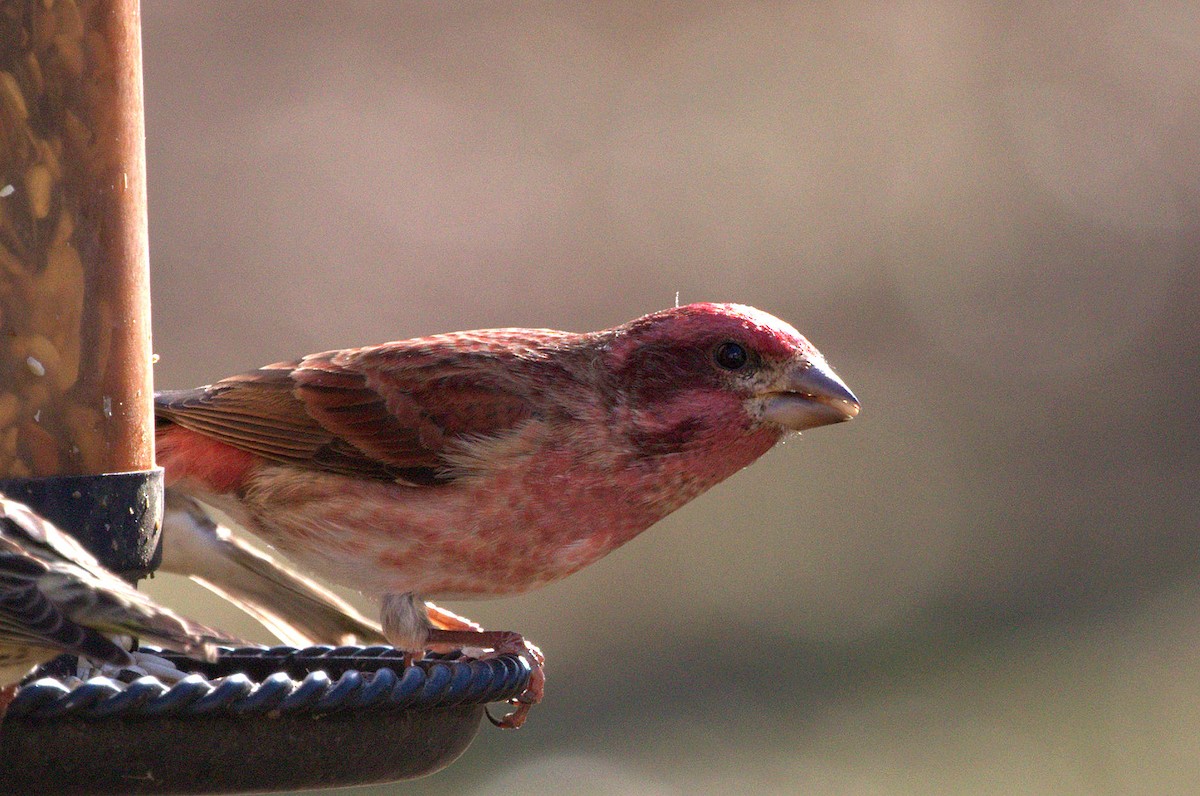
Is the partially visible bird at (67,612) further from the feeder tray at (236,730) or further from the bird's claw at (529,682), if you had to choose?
the bird's claw at (529,682)

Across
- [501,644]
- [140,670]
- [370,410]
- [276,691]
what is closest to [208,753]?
[276,691]

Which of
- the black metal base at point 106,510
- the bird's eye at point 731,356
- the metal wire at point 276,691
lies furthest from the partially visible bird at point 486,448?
the black metal base at point 106,510

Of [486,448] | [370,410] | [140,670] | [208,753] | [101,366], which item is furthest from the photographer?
[370,410]

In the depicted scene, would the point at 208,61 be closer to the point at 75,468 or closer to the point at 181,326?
the point at 181,326

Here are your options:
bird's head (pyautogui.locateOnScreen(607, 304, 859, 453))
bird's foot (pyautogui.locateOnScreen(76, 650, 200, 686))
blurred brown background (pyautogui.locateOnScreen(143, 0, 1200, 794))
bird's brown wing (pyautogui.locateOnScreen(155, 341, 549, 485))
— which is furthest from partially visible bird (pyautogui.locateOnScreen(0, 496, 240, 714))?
blurred brown background (pyautogui.locateOnScreen(143, 0, 1200, 794))

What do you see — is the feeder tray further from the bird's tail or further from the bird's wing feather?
the bird's tail

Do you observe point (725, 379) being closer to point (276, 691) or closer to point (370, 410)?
point (370, 410)

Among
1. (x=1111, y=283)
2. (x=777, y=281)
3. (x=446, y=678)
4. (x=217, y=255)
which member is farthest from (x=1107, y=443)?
(x=446, y=678)
